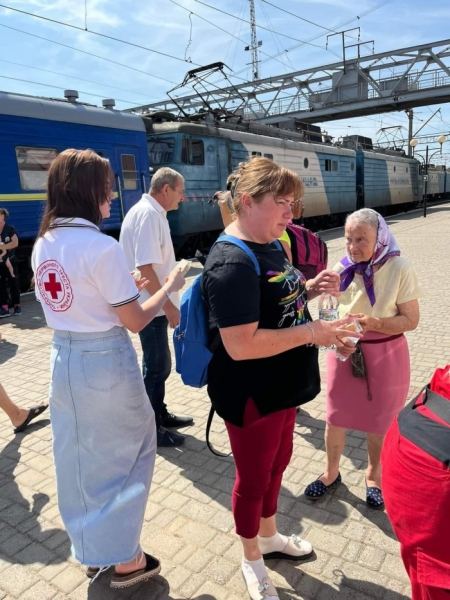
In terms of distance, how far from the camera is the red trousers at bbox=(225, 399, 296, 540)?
1.90m

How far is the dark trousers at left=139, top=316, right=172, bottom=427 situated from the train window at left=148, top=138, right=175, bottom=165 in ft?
29.2

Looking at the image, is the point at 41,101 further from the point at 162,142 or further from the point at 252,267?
the point at 252,267

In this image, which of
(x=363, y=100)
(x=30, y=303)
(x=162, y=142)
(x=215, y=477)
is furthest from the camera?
(x=363, y=100)

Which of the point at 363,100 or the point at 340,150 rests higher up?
the point at 363,100

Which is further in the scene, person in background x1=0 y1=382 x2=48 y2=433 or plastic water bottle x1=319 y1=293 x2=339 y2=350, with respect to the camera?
person in background x1=0 y1=382 x2=48 y2=433

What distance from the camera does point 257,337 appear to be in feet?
5.63

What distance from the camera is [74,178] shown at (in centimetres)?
186

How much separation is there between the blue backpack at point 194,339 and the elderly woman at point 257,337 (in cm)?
6

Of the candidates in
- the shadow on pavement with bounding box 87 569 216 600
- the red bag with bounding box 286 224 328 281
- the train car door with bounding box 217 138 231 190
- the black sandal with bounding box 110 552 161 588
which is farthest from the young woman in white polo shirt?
the train car door with bounding box 217 138 231 190

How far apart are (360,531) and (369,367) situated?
92 cm

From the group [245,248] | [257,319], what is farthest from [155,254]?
[257,319]

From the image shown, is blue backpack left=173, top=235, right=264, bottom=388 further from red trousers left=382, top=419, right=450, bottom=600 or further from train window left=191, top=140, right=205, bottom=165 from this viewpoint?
train window left=191, top=140, right=205, bottom=165

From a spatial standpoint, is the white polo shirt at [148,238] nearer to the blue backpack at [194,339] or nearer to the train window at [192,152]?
the blue backpack at [194,339]

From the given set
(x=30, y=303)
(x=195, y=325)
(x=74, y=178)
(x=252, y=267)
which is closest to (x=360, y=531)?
(x=195, y=325)
